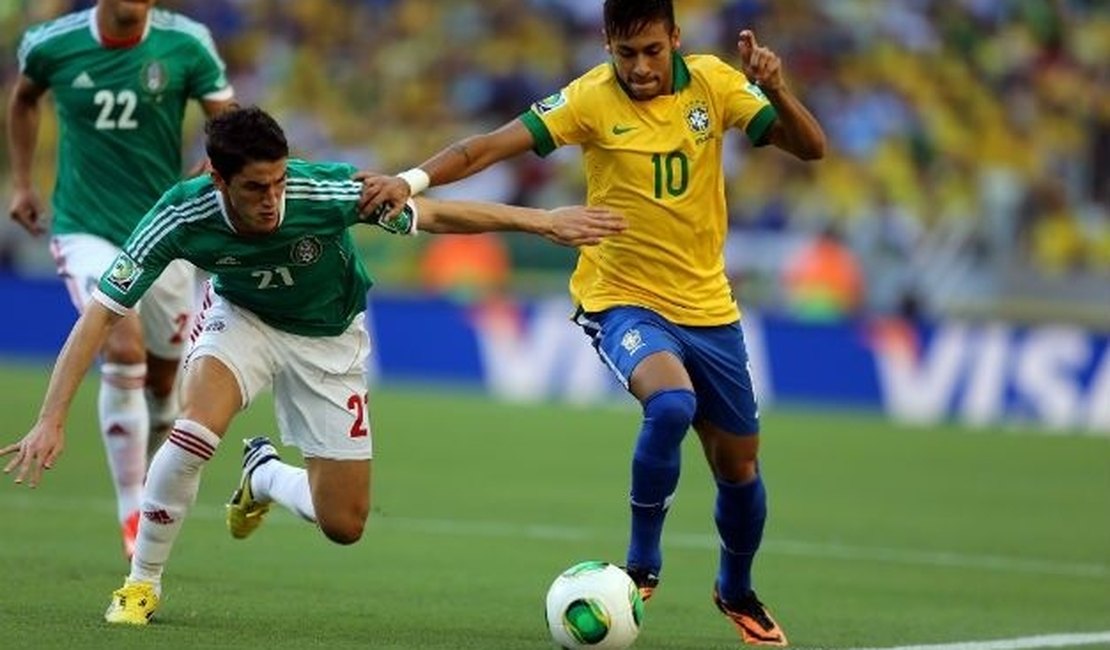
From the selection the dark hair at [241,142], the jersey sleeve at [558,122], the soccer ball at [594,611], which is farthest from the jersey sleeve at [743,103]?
the soccer ball at [594,611]

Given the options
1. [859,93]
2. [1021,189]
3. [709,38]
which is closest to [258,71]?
[709,38]

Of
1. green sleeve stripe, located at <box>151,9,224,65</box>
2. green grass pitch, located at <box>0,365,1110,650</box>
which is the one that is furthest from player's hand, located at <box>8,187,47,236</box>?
green grass pitch, located at <box>0,365,1110,650</box>

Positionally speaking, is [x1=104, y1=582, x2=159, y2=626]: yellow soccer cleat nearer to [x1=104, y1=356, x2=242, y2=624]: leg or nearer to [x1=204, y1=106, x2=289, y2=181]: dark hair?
[x1=104, y1=356, x2=242, y2=624]: leg

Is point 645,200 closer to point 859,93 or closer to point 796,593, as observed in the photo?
point 796,593

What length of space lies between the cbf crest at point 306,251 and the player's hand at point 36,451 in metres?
1.17

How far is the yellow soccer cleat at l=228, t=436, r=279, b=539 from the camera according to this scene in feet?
30.6

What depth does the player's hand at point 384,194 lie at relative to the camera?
799 cm

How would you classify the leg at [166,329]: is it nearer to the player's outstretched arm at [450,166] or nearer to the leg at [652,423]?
the player's outstretched arm at [450,166]

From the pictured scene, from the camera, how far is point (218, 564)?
10492 millimetres

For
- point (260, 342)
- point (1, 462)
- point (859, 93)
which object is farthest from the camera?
point (859, 93)

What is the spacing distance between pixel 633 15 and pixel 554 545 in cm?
431

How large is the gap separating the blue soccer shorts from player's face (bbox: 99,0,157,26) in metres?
2.97

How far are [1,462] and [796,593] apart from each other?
24.2 ft

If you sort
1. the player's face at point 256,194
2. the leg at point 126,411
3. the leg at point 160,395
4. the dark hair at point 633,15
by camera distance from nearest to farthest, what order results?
the player's face at point 256,194, the dark hair at point 633,15, the leg at point 126,411, the leg at point 160,395
